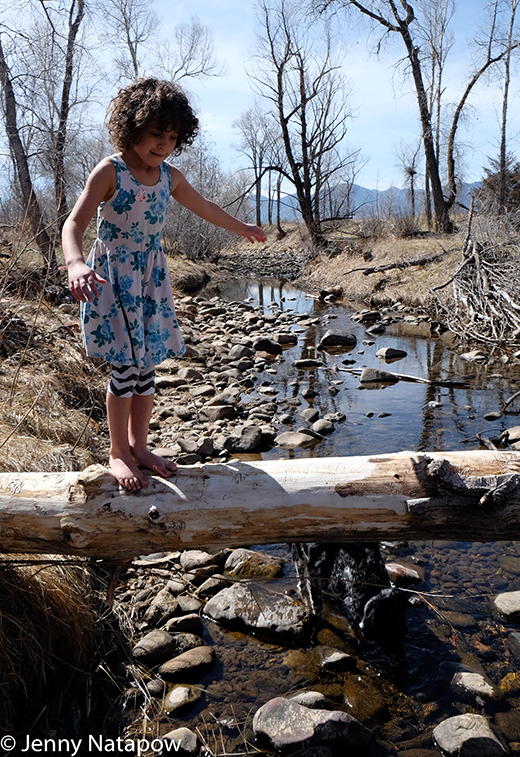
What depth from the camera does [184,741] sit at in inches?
90.8

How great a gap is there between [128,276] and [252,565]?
1985 millimetres

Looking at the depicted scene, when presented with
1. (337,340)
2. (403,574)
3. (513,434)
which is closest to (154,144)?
(403,574)

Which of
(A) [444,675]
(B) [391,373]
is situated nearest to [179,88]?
(A) [444,675]

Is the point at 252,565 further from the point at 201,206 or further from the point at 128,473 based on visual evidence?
the point at 201,206

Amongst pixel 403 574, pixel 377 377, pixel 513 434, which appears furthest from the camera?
pixel 377 377

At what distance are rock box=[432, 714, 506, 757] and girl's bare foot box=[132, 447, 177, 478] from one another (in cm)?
161

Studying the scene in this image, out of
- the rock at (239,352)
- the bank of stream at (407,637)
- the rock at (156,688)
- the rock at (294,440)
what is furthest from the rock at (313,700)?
the rock at (239,352)

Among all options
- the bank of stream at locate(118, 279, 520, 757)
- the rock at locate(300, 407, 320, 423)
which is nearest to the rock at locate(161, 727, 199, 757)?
the bank of stream at locate(118, 279, 520, 757)

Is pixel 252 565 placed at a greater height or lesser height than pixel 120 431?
lesser

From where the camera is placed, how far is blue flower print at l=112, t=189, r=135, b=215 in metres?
2.54

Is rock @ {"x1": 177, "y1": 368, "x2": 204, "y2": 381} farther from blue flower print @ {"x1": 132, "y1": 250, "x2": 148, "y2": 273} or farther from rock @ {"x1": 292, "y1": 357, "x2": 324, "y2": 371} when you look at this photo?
blue flower print @ {"x1": 132, "y1": 250, "x2": 148, "y2": 273}

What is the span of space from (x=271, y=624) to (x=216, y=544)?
89 cm

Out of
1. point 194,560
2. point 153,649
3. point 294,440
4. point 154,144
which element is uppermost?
point 154,144

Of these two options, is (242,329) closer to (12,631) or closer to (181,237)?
(12,631)
